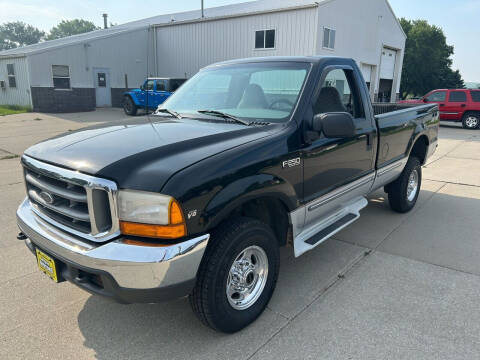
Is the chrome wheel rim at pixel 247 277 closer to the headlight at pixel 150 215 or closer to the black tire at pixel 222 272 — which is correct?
the black tire at pixel 222 272

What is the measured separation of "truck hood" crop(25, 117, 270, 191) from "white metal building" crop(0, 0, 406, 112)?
47.9 feet

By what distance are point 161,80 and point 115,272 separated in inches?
619

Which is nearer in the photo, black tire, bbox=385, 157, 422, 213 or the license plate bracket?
the license plate bracket

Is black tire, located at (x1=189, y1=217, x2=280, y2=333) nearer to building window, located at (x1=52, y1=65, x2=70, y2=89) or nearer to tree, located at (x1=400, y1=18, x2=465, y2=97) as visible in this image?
building window, located at (x1=52, y1=65, x2=70, y2=89)

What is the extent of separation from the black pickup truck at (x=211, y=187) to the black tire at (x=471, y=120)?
16.2 metres

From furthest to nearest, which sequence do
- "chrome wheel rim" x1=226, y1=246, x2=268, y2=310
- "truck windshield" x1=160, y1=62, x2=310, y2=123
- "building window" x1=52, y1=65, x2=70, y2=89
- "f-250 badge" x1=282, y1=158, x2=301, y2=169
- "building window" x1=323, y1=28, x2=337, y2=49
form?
"building window" x1=52, y1=65, x2=70, y2=89 → "building window" x1=323, y1=28, x2=337, y2=49 → "truck windshield" x1=160, y1=62, x2=310, y2=123 → "f-250 badge" x1=282, y1=158, x2=301, y2=169 → "chrome wheel rim" x1=226, y1=246, x2=268, y2=310

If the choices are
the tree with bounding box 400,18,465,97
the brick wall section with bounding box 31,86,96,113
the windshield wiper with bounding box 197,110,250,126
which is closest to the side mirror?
the windshield wiper with bounding box 197,110,250,126

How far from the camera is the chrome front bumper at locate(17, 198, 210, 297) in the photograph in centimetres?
205

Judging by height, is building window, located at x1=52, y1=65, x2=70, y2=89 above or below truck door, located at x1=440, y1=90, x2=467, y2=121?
above

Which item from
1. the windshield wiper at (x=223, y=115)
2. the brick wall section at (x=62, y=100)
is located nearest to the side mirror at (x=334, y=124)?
the windshield wiper at (x=223, y=115)

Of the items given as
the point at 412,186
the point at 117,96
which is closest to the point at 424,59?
the point at 117,96

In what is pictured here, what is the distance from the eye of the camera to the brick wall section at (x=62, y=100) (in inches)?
768

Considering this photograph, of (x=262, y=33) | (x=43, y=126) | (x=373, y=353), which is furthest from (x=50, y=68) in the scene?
(x=373, y=353)

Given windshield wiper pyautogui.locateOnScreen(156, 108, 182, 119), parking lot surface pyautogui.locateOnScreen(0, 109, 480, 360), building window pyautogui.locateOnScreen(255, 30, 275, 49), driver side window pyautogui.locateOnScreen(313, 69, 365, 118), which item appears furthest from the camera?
building window pyautogui.locateOnScreen(255, 30, 275, 49)
